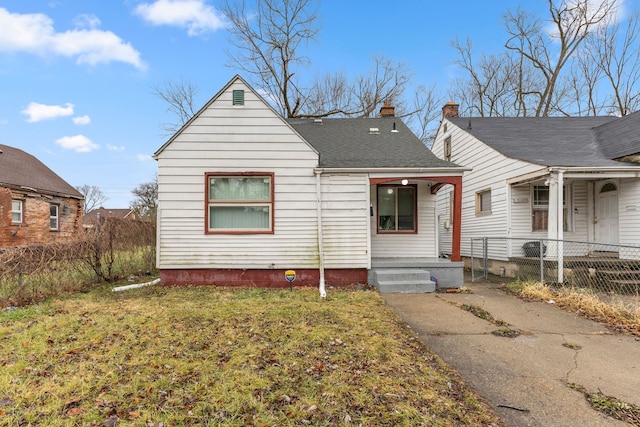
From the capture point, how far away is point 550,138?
1153 centimetres

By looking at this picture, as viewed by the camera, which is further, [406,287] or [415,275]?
[415,275]

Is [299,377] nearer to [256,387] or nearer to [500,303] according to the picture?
[256,387]

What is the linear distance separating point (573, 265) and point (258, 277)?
797 cm

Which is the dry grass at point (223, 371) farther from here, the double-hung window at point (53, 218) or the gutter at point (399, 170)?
the double-hung window at point (53, 218)

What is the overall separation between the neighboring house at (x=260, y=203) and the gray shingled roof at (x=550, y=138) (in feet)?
12.7

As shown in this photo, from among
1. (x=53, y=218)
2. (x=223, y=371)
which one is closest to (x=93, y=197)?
(x=53, y=218)

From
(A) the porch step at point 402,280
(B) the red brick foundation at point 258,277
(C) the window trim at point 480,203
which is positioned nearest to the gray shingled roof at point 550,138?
(C) the window trim at point 480,203

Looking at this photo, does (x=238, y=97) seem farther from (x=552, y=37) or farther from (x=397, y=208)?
(x=552, y=37)

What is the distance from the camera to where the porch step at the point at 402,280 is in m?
7.47

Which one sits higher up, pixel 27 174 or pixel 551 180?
pixel 27 174

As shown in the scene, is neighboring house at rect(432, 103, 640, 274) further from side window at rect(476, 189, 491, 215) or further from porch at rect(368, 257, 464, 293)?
porch at rect(368, 257, 464, 293)

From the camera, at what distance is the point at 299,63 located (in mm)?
18875

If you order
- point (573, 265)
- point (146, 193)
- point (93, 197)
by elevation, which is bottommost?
point (573, 265)

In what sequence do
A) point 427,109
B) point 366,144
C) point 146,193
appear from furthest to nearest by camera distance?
point 146,193, point 427,109, point 366,144
